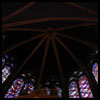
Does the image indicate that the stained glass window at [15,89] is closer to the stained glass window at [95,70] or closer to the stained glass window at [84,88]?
the stained glass window at [84,88]

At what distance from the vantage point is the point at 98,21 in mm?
10336

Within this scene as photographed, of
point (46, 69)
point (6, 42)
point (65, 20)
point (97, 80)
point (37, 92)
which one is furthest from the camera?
point (46, 69)

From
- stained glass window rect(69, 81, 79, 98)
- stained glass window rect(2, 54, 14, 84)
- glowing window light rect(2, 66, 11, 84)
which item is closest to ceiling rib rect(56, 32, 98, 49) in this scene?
stained glass window rect(69, 81, 79, 98)

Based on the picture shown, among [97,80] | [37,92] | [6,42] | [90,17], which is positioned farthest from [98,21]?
[6,42]

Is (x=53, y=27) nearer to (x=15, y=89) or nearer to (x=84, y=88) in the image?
(x=84, y=88)

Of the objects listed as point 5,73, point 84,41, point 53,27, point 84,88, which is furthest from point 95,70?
point 5,73

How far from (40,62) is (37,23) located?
3.36 m

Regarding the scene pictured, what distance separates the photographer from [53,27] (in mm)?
12906

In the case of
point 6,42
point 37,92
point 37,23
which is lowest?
point 37,92

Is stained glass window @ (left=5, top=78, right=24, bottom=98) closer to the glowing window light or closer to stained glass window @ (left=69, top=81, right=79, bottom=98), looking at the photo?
the glowing window light

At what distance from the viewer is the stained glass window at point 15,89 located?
11153 mm

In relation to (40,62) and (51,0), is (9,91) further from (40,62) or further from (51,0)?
(51,0)

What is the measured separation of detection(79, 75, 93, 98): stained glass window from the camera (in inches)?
424

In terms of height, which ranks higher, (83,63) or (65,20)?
(65,20)
